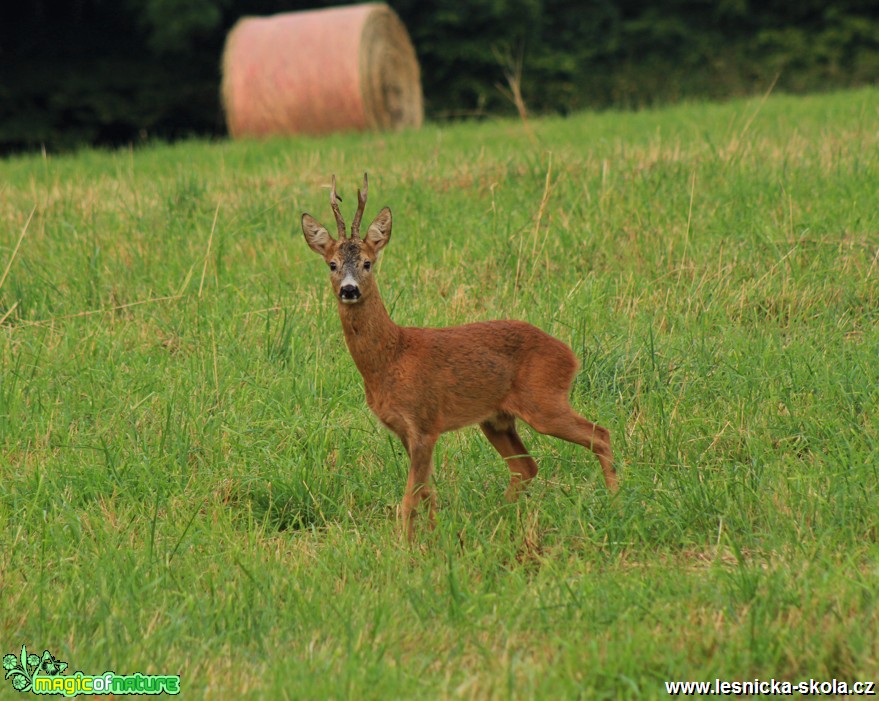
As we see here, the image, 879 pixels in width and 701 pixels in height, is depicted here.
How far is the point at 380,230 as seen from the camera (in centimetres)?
466

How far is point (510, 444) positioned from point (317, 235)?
1.16m

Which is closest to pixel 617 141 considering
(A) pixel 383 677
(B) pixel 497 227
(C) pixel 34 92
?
(B) pixel 497 227

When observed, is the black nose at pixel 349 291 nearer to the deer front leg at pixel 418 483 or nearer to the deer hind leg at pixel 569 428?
the deer front leg at pixel 418 483

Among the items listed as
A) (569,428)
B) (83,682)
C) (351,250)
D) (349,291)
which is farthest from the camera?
(569,428)

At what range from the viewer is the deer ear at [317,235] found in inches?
181

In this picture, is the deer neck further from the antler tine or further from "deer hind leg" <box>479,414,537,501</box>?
"deer hind leg" <box>479,414,537,501</box>

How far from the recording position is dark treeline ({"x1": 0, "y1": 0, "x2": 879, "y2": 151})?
2211cm

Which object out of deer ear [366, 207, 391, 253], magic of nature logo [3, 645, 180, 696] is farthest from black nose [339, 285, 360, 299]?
magic of nature logo [3, 645, 180, 696]

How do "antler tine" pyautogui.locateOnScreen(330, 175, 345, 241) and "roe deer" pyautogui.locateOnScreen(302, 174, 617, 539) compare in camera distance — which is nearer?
"antler tine" pyautogui.locateOnScreen(330, 175, 345, 241)

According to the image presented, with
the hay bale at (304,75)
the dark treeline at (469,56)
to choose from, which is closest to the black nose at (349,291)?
the hay bale at (304,75)

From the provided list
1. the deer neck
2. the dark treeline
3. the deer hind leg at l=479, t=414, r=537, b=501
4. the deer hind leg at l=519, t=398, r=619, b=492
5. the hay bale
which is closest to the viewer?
the deer neck

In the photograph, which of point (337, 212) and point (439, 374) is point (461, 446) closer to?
point (439, 374)

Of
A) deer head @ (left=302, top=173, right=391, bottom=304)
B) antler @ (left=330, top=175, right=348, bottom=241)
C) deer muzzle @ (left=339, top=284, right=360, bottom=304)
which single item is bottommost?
deer muzzle @ (left=339, top=284, right=360, bottom=304)

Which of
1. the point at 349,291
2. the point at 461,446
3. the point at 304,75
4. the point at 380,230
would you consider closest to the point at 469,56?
the point at 304,75
